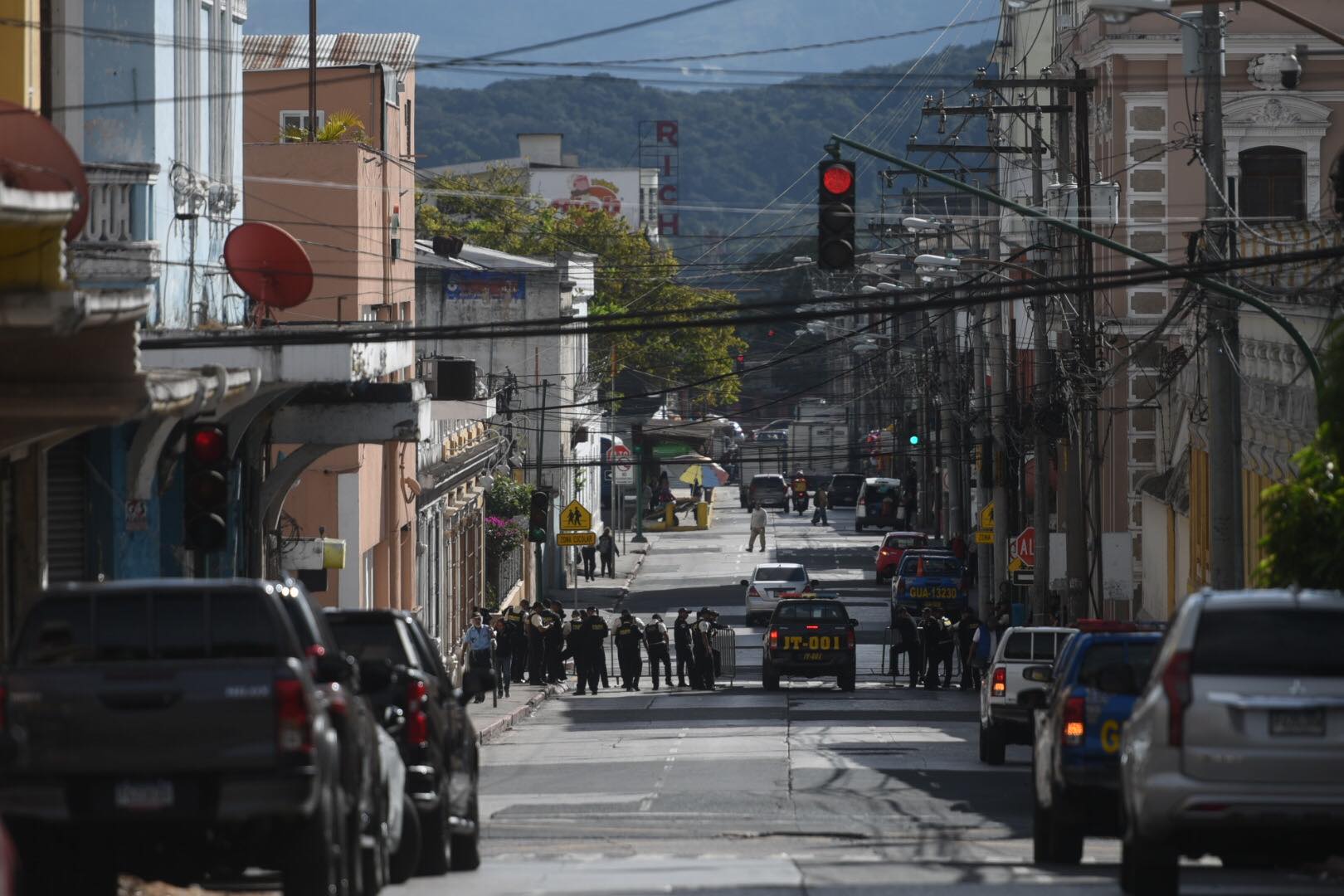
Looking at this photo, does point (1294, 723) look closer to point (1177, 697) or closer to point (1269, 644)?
point (1269, 644)

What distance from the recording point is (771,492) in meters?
99.6

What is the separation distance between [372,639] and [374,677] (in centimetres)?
283

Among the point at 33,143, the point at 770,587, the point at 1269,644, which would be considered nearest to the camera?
the point at 1269,644

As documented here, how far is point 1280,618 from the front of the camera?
1159 centimetres

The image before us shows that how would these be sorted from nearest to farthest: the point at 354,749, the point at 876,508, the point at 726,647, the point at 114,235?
the point at 354,749 → the point at 114,235 → the point at 726,647 → the point at 876,508

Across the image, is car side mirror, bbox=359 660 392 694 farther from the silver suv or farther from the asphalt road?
the silver suv

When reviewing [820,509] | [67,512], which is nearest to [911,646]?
[67,512]

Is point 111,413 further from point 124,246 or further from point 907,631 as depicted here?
point 907,631

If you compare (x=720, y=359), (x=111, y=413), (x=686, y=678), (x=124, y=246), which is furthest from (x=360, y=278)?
(x=720, y=359)

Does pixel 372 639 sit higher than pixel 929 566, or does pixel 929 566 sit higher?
pixel 372 639

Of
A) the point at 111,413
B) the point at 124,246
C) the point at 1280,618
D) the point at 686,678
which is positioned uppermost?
the point at 124,246

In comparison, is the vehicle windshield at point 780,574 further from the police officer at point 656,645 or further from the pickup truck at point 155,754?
the pickup truck at point 155,754

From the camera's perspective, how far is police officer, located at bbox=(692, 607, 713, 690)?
40.2 m

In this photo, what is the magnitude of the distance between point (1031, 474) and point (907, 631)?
19.6 metres
